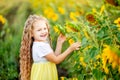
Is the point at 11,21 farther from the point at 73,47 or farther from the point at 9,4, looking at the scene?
the point at 73,47

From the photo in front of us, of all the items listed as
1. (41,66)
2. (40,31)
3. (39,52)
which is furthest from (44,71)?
(40,31)

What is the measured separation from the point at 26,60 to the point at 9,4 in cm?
445

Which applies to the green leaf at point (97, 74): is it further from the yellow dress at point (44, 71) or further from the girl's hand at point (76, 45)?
the yellow dress at point (44, 71)

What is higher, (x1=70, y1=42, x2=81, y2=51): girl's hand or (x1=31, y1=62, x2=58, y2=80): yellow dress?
(x1=70, y1=42, x2=81, y2=51): girl's hand

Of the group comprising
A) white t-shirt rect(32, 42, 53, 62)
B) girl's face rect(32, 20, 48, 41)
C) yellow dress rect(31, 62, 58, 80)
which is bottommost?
yellow dress rect(31, 62, 58, 80)

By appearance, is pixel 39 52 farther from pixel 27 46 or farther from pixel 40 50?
pixel 27 46

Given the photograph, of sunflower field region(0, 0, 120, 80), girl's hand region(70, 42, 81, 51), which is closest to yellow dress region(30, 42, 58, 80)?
sunflower field region(0, 0, 120, 80)

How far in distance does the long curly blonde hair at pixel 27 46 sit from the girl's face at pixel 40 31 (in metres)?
0.04

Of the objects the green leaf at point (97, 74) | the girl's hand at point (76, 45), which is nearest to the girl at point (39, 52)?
the girl's hand at point (76, 45)

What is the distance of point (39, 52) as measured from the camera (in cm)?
407

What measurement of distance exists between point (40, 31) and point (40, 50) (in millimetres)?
166

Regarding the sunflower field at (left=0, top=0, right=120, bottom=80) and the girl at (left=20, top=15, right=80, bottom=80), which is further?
the girl at (left=20, top=15, right=80, bottom=80)

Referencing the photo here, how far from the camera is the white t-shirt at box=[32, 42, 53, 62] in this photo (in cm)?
404

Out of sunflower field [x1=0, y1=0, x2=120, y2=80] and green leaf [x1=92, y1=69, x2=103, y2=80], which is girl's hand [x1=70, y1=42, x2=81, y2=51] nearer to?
sunflower field [x1=0, y1=0, x2=120, y2=80]
